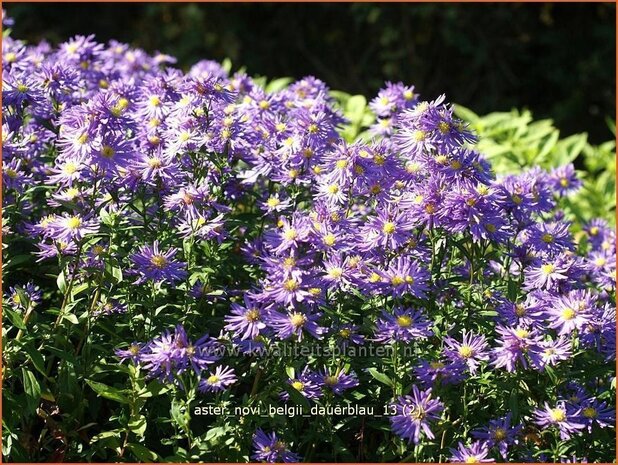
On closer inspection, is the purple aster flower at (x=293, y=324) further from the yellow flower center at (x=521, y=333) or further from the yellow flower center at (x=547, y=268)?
the yellow flower center at (x=547, y=268)

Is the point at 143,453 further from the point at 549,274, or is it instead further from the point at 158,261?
the point at 549,274

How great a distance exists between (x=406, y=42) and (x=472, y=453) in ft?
17.3

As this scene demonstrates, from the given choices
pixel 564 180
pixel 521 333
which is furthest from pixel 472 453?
pixel 564 180

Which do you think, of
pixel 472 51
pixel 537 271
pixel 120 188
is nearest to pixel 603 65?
pixel 472 51

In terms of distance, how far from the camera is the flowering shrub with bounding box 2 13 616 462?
6.95 ft

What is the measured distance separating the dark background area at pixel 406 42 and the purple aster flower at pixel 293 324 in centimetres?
500

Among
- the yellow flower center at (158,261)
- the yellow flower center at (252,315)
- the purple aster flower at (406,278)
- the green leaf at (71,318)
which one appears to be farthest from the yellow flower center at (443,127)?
the green leaf at (71,318)

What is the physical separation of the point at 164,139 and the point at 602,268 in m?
1.49

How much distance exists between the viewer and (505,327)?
2205mm

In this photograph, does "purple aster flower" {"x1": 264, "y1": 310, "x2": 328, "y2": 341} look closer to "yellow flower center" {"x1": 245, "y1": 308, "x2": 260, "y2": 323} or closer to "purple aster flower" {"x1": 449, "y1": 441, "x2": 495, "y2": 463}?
"yellow flower center" {"x1": 245, "y1": 308, "x2": 260, "y2": 323}

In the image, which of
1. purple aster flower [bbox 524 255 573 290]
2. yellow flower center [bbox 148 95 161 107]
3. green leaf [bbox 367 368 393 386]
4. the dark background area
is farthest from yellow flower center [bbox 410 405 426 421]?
the dark background area

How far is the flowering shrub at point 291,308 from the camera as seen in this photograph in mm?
2117

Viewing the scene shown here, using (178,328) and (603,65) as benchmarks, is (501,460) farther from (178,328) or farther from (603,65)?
(603,65)

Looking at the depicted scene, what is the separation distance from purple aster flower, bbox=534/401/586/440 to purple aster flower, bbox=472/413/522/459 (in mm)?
61
